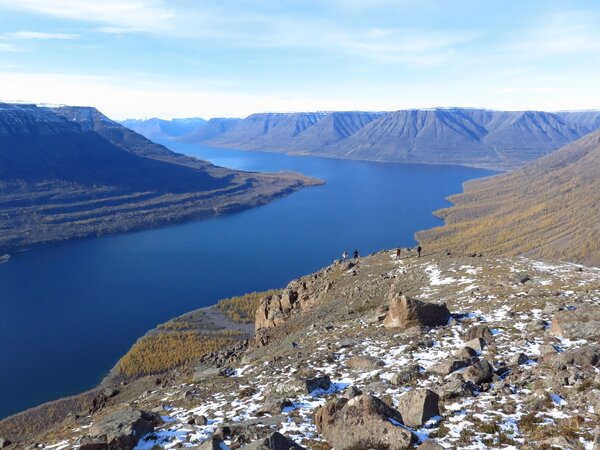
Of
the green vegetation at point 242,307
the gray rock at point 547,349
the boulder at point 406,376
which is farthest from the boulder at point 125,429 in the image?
the green vegetation at point 242,307

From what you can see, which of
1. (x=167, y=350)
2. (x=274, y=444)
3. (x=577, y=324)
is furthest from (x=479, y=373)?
(x=167, y=350)

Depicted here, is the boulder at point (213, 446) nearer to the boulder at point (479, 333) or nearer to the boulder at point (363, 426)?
the boulder at point (363, 426)

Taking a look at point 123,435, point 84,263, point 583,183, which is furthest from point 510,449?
point 583,183

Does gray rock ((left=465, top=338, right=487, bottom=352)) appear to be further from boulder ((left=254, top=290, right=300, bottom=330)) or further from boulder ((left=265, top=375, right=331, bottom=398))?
boulder ((left=254, top=290, right=300, bottom=330))

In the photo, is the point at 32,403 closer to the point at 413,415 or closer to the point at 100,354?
the point at 100,354

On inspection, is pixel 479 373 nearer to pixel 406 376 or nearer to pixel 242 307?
pixel 406 376

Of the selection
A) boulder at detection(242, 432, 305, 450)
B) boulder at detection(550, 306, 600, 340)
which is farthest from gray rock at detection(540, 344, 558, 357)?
boulder at detection(242, 432, 305, 450)
